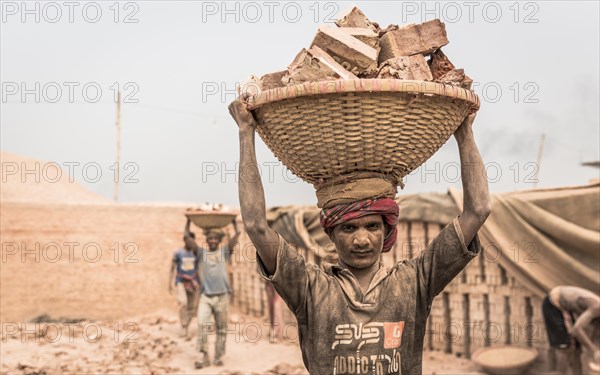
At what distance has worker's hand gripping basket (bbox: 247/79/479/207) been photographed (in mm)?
2041

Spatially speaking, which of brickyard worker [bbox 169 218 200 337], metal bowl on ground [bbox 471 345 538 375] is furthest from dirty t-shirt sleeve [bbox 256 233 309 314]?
brickyard worker [bbox 169 218 200 337]

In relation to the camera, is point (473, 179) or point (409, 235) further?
point (409, 235)

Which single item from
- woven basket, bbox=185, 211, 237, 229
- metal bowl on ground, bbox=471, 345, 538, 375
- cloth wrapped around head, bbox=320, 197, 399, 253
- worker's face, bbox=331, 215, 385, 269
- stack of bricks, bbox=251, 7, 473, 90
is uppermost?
stack of bricks, bbox=251, 7, 473, 90

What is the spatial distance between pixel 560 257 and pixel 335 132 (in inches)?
237

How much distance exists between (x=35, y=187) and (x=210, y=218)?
59.5 feet

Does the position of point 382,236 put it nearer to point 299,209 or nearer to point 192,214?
point 192,214

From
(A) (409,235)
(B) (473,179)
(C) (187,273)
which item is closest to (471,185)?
(B) (473,179)

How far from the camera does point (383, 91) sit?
6.66 feet

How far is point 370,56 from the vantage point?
2.22m

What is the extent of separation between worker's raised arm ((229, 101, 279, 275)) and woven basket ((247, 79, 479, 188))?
0.20 ft

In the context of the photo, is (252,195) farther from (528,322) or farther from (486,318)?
(486,318)

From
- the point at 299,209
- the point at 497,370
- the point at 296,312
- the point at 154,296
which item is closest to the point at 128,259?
the point at 154,296

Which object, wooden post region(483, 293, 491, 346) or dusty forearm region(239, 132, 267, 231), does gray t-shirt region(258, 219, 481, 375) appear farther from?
wooden post region(483, 293, 491, 346)

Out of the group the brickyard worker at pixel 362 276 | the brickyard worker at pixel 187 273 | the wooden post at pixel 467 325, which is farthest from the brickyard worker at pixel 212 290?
the brickyard worker at pixel 362 276
